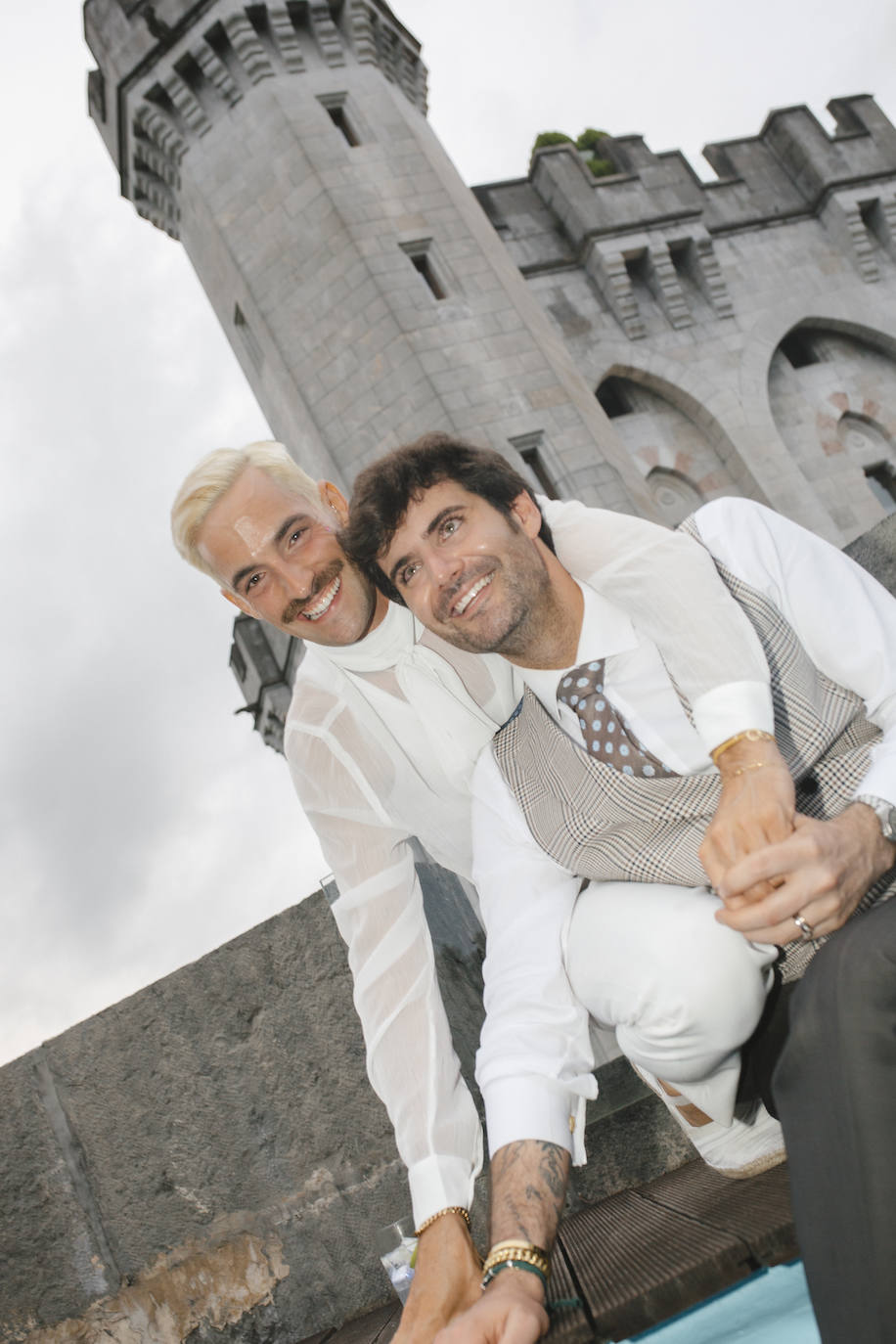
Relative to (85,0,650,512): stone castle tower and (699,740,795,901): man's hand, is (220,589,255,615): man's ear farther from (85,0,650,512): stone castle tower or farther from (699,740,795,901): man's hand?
(85,0,650,512): stone castle tower

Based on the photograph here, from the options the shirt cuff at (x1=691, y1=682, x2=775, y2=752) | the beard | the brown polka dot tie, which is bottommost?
the shirt cuff at (x1=691, y1=682, x2=775, y2=752)

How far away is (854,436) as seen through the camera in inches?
674

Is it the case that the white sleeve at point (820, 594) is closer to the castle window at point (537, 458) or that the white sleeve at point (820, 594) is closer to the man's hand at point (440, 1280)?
the man's hand at point (440, 1280)

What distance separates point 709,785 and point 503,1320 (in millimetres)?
986

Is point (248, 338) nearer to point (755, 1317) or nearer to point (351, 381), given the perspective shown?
point (351, 381)

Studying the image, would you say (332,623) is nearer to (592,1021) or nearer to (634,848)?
(634,848)

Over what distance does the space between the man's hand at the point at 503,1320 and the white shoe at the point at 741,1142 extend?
69 cm

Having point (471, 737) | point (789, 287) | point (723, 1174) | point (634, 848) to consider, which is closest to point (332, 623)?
point (471, 737)

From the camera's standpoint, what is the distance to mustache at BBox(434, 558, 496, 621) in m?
2.12

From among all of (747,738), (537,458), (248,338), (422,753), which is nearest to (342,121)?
(248,338)

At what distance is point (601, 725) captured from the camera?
210 cm

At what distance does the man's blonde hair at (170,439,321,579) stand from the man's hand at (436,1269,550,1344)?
171 cm

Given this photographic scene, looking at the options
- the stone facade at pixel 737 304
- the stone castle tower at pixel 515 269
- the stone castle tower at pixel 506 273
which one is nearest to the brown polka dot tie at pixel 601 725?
the stone castle tower at pixel 506 273

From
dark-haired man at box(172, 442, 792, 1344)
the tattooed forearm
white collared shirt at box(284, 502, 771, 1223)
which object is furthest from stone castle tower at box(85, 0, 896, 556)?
the tattooed forearm
